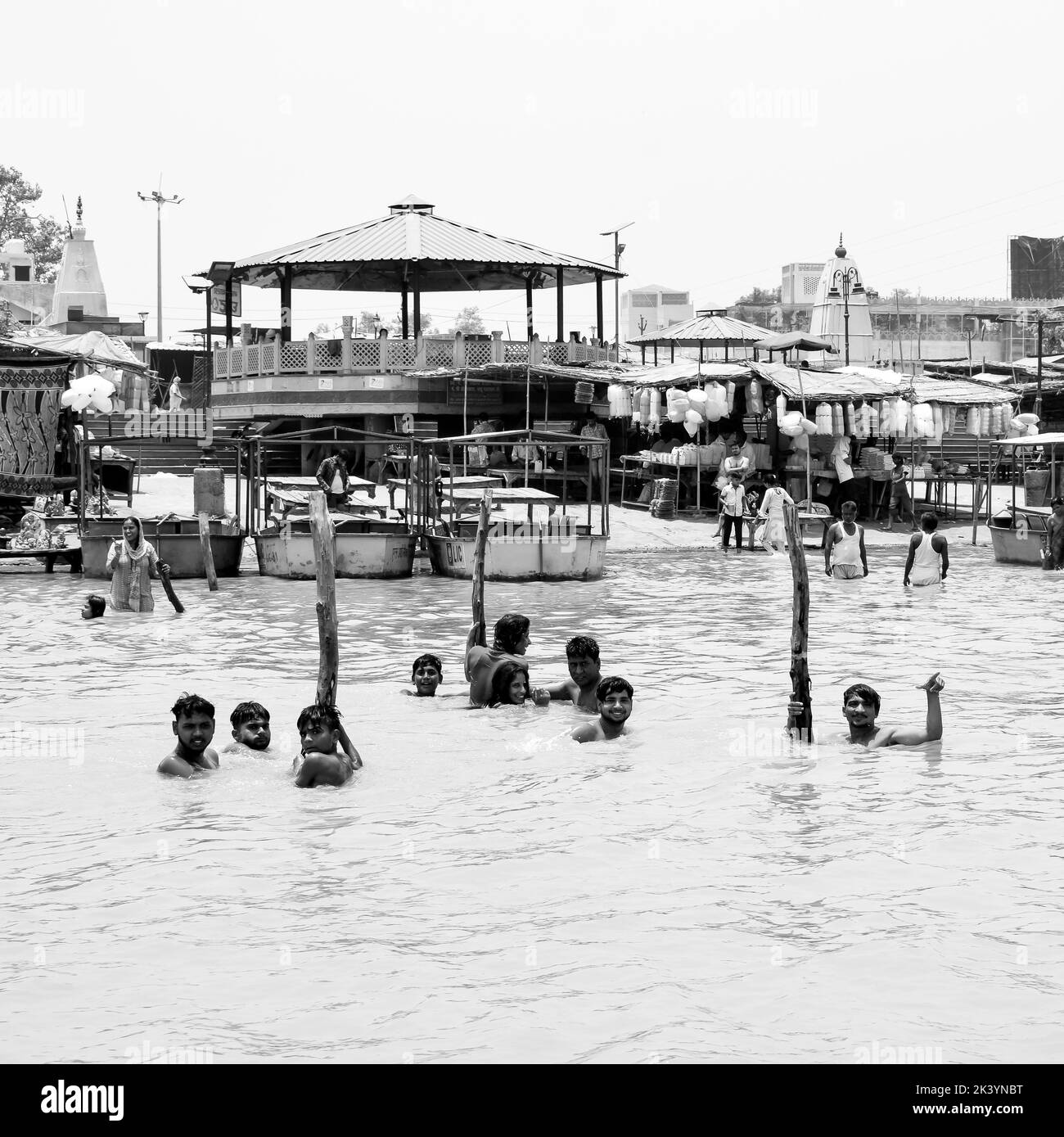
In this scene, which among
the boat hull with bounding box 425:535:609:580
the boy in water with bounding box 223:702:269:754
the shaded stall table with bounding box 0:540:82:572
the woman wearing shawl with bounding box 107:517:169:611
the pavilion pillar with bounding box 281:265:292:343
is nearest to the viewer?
the boy in water with bounding box 223:702:269:754

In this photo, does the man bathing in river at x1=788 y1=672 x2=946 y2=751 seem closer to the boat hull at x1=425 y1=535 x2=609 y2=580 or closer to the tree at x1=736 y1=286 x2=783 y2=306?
the boat hull at x1=425 y1=535 x2=609 y2=580

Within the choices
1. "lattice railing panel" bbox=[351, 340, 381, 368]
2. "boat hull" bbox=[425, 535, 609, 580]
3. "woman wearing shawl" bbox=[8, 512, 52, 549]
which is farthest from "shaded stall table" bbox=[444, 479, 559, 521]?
"lattice railing panel" bbox=[351, 340, 381, 368]

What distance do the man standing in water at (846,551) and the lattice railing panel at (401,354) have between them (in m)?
14.8

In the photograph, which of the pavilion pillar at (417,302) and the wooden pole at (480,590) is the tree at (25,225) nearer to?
the pavilion pillar at (417,302)

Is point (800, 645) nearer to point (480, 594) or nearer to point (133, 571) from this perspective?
point (480, 594)

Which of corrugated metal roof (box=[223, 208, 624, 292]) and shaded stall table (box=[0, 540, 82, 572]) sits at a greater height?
corrugated metal roof (box=[223, 208, 624, 292])

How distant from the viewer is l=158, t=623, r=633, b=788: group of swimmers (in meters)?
10.4

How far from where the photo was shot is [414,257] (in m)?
34.7

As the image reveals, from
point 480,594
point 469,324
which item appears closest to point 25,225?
point 469,324

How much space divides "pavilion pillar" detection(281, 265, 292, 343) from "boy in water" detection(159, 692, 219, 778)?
86.3 feet

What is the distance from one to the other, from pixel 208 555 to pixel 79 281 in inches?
1103

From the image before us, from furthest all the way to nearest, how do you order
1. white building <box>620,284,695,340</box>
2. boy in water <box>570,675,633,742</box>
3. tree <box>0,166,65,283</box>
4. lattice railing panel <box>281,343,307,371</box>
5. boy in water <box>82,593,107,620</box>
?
white building <box>620,284,695,340</box> → tree <box>0,166,65,283</box> → lattice railing panel <box>281,343,307,371</box> → boy in water <box>82,593,107,620</box> → boy in water <box>570,675,633,742</box>

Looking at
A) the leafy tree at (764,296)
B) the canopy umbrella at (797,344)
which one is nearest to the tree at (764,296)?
the leafy tree at (764,296)
